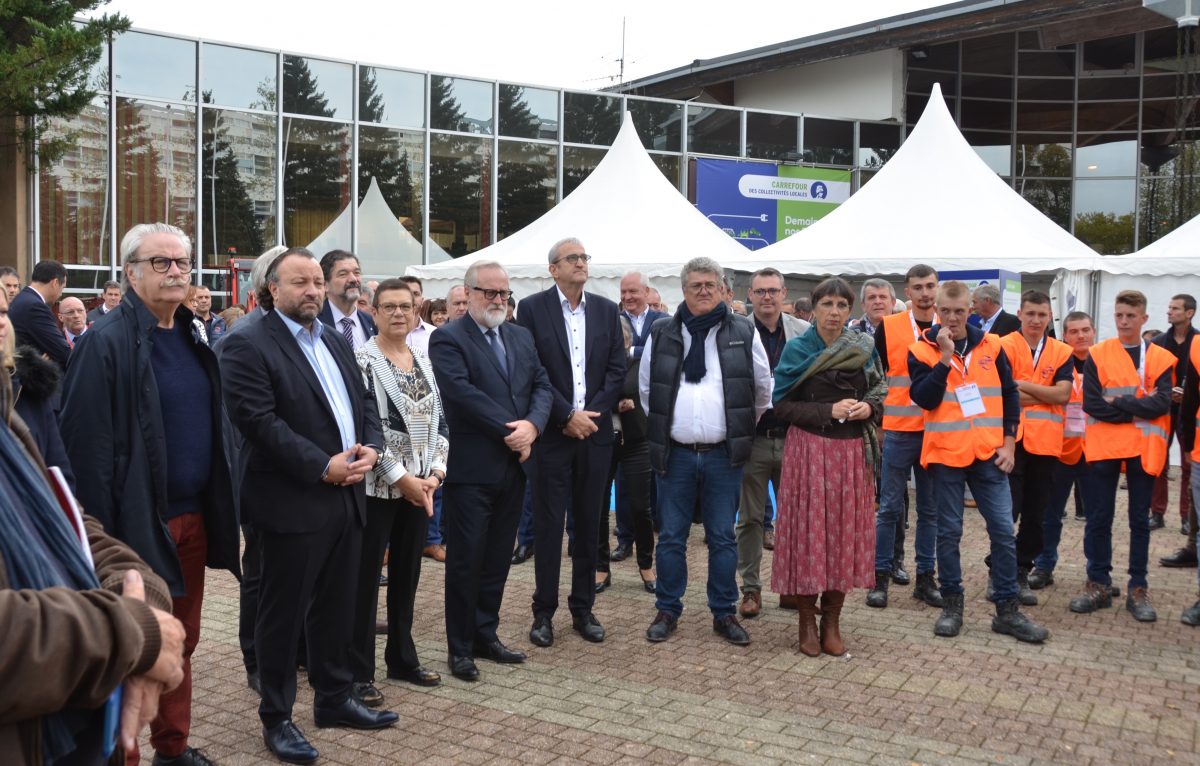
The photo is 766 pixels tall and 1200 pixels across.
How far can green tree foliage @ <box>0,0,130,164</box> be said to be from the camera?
42.9 ft

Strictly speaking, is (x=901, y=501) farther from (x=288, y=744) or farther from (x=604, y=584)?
(x=288, y=744)

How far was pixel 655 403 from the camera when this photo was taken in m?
6.19

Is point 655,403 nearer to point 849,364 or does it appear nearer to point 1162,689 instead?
point 849,364

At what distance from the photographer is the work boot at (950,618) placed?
20.6 feet

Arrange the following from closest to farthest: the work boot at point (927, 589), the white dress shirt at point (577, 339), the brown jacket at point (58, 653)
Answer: the brown jacket at point (58, 653) → the white dress shirt at point (577, 339) → the work boot at point (927, 589)

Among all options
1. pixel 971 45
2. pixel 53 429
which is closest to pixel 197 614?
pixel 53 429

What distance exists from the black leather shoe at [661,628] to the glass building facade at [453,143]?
49.2 ft

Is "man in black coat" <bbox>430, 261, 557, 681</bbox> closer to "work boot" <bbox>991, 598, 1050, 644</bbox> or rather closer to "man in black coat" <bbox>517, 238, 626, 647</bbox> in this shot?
"man in black coat" <bbox>517, 238, 626, 647</bbox>

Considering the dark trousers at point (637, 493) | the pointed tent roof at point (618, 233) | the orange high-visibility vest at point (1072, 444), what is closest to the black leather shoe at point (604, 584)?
the dark trousers at point (637, 493)

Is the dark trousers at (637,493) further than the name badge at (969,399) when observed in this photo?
Yes

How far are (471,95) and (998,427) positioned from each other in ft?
58.8

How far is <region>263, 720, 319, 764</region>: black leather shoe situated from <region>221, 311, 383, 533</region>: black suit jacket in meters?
0.82

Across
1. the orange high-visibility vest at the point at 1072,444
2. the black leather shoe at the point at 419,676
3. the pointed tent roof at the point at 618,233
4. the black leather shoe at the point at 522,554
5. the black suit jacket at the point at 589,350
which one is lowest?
A: the black leather shoe at the point at 522,554

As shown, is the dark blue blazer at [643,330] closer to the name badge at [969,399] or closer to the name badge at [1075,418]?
the name badge at [969,399]
